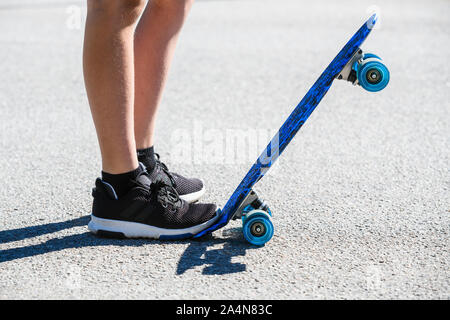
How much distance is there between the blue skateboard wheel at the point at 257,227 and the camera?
8.45ft

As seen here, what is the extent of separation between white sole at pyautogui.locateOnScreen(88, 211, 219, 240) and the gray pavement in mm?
39

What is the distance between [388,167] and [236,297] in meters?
1.68

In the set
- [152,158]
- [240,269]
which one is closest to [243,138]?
[152,158]

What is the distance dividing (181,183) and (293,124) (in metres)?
0.69

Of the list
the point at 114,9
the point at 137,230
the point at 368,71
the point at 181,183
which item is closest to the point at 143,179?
the point at 137,230

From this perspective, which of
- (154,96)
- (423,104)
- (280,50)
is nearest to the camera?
(154,96)

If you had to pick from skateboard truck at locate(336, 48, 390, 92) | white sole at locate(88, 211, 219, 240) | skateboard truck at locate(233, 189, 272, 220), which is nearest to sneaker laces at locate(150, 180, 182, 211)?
white sole at locate(88, 211, 219, 240)

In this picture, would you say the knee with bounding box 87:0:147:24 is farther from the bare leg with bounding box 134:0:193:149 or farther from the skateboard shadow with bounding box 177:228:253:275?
the skateboard shadow with bounding box 177:228:253:275

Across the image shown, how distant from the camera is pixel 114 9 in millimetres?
2371

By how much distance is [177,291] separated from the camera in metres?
2.28

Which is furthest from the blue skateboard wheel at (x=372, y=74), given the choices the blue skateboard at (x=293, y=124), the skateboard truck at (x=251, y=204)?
the skateboard truck at (x=251, y=204)

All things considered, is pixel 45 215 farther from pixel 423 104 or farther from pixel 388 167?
pixel 423 104

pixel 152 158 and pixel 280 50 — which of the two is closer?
pixel 152 158

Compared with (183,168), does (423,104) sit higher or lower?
higher
